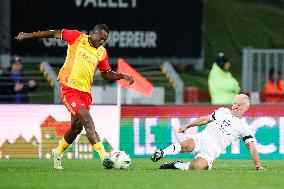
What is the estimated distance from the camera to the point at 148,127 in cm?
2412

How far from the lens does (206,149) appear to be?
1925 cm

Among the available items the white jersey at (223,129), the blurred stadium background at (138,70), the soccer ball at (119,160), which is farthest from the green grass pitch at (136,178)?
the blurred stadium background at (138,70)

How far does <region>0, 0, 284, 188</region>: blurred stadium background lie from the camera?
23.7 metres

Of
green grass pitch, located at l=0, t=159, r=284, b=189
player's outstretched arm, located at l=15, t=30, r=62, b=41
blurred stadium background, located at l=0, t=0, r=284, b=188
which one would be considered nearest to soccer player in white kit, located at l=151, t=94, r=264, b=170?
green grass pitch, located at l=0, t=159, r=284, b=189

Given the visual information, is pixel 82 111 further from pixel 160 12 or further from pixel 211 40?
pixel 211 40

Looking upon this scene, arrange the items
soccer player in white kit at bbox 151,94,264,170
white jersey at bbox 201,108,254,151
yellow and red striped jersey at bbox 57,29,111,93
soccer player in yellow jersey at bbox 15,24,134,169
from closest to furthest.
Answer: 1. soccer player in yellow jersey at bbox 15,24,134,169
2. yellow and red striped jersey at bbox 57,29,111,93
3. soccer player in white kit at bbox 151,94,264,170
4. white jersey at bbox 201,108,254,151

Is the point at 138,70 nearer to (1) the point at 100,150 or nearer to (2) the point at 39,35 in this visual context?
(2) the point at 39,35

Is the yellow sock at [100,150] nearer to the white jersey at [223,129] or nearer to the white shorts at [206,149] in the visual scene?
the white shorts at [206,149]

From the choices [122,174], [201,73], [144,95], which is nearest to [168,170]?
[122,174]

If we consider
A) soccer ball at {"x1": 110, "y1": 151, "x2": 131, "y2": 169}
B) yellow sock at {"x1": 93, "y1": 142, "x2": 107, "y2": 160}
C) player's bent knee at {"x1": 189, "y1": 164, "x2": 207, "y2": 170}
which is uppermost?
yellow sock at {"x1": 93, "y1": 142, "x2": 107, "y2": 160}

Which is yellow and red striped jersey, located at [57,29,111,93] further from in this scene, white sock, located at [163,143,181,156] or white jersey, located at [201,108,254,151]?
white jersey, located at [201,108,254,151]

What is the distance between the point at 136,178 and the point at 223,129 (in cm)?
288

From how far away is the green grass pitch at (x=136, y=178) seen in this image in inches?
628

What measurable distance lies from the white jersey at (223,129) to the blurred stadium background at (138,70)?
4.53 m
